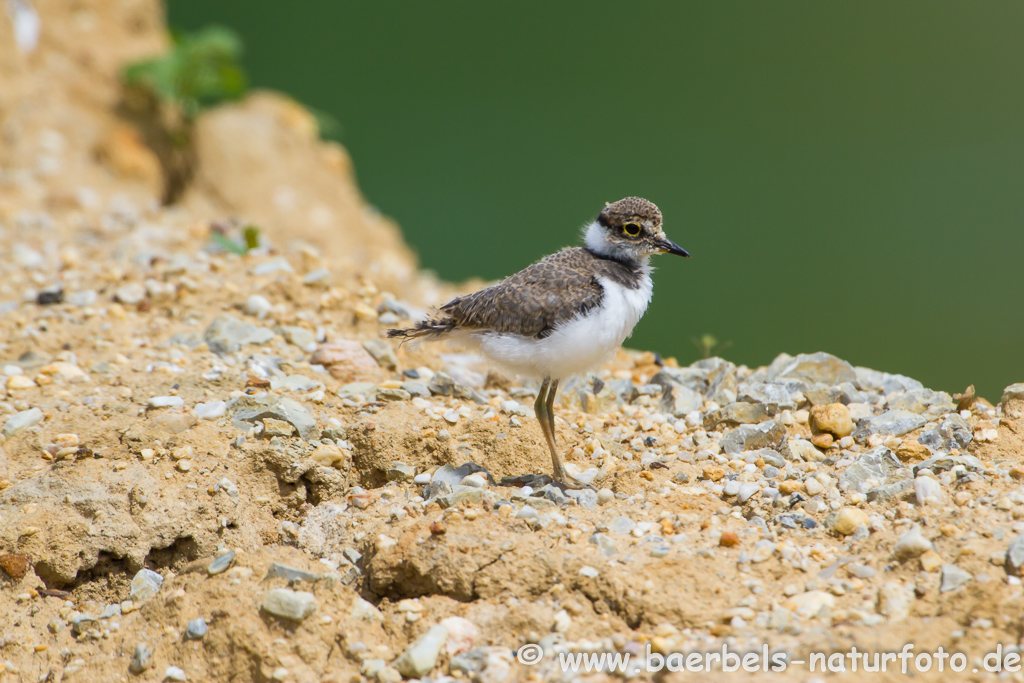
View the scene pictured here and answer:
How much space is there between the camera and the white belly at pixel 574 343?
3453mm

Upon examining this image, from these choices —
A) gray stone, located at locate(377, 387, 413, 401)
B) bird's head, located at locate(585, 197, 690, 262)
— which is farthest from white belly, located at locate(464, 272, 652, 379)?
gray stone, located at locate(377, 387, 413, 401)

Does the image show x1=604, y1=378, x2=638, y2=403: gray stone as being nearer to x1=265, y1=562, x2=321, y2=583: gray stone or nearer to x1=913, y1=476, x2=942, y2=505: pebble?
x1=913, y1=476, x2=942, y2=505: pebble

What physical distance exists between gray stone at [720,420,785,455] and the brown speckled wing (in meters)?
0.82

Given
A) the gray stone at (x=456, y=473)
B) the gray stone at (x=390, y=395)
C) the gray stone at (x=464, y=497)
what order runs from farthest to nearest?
the gray stone at (x=390, y=395), the gray stone at (x=456, y=473), the gray stone at (x=464, y=497)

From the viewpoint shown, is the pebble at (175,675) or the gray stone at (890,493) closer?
the pebble at (175,675)

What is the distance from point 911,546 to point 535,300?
5.19ft

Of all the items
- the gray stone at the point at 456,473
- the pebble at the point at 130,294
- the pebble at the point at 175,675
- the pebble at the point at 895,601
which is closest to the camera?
the pebble at the point at 895,601

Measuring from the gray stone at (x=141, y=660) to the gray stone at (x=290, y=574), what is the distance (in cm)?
41

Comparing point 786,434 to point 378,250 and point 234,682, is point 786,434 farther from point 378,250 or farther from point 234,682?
point 378,250

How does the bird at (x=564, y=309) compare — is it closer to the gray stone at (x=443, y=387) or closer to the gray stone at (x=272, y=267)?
the gray stone at (x=443, y=387)

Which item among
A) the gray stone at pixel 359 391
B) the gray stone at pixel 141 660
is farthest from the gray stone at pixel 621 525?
the gray stone at pixel 141 660

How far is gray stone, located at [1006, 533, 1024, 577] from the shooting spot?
8.54 ft

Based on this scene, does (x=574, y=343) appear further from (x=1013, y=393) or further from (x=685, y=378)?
(x=1013, y=393)

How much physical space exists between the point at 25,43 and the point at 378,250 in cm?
338
